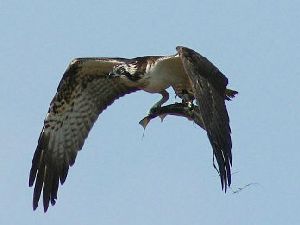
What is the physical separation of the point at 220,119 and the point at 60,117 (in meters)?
3.90

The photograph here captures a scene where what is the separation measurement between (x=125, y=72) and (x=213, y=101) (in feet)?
7.85

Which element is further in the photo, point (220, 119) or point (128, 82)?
point (128, 82)

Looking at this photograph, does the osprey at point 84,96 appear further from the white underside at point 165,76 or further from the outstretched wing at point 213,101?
the outstretched wing at point 213,101

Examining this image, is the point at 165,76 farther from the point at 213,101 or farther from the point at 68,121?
the point at 68,121

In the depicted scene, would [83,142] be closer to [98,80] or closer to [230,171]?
[98,80]

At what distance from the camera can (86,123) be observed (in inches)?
957

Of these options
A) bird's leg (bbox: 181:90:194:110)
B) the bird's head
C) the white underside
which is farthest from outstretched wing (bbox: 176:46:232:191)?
the bird's head

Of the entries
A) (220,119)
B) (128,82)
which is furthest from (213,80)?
(128,82)

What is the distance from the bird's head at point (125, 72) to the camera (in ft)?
75.8

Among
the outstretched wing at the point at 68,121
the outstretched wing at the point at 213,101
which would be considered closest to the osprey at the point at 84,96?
the outstretched wing at the point at 68,121

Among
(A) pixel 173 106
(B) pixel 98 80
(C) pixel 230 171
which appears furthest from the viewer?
(B) pixel 98 80

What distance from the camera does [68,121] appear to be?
955 inches

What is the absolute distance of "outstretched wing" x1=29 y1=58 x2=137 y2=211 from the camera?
946 inches

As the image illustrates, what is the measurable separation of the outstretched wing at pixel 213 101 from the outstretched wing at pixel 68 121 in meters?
2.62
